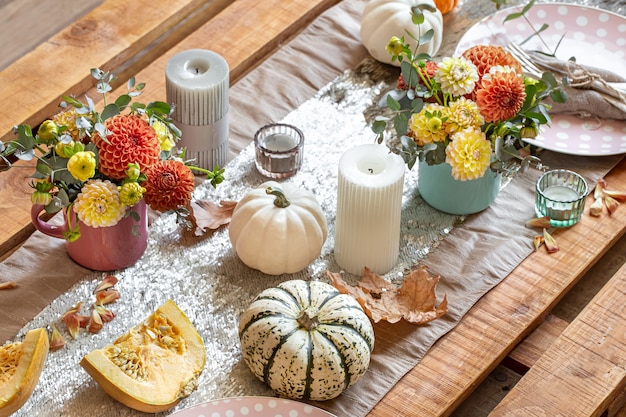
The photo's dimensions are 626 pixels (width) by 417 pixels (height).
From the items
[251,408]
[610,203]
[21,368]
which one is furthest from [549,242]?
[21,368]

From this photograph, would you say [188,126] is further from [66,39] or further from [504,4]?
[504,4]

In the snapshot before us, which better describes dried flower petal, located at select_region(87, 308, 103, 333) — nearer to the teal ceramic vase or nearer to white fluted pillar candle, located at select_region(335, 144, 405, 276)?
white fluted pillar candle, located at select_region(335, 144, 405, 276)

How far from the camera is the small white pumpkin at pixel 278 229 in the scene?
142 centimetres

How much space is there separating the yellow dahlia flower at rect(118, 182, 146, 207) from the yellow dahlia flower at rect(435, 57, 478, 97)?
0.46 meters

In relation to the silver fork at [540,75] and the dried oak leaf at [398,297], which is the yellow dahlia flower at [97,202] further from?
the silver fork at [540,75]

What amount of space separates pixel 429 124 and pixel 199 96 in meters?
0.35

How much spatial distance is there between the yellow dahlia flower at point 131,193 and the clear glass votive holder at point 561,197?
63 cm

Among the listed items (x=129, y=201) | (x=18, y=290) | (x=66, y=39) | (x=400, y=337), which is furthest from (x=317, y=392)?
(x=66, y=39)

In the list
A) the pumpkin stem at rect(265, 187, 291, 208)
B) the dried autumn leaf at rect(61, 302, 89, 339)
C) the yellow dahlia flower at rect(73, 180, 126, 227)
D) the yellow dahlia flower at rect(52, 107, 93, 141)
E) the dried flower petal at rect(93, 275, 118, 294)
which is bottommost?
the dried autumn leaf at rect(61, 302, 89, 339)

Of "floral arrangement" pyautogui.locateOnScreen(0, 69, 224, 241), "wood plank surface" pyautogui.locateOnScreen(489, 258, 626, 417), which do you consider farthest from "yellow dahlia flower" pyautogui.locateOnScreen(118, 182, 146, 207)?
"wood plank surface" pyautogui.locateOnScreen(489, 258, 626, 417)

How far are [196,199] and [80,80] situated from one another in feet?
1.09

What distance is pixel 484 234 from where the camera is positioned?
156cm

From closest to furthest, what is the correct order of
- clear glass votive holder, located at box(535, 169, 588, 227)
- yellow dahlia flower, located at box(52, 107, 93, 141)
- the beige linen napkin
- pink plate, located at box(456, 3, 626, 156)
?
yellow dahlia flower, located at box(52, 107, 93, 141) → clear glass votive holder, located at box(535, 169, 588, 227) → the beige linen napkin → pink plate, located at box(456, 3, 626, 156)

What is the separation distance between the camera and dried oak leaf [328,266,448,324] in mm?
1417
